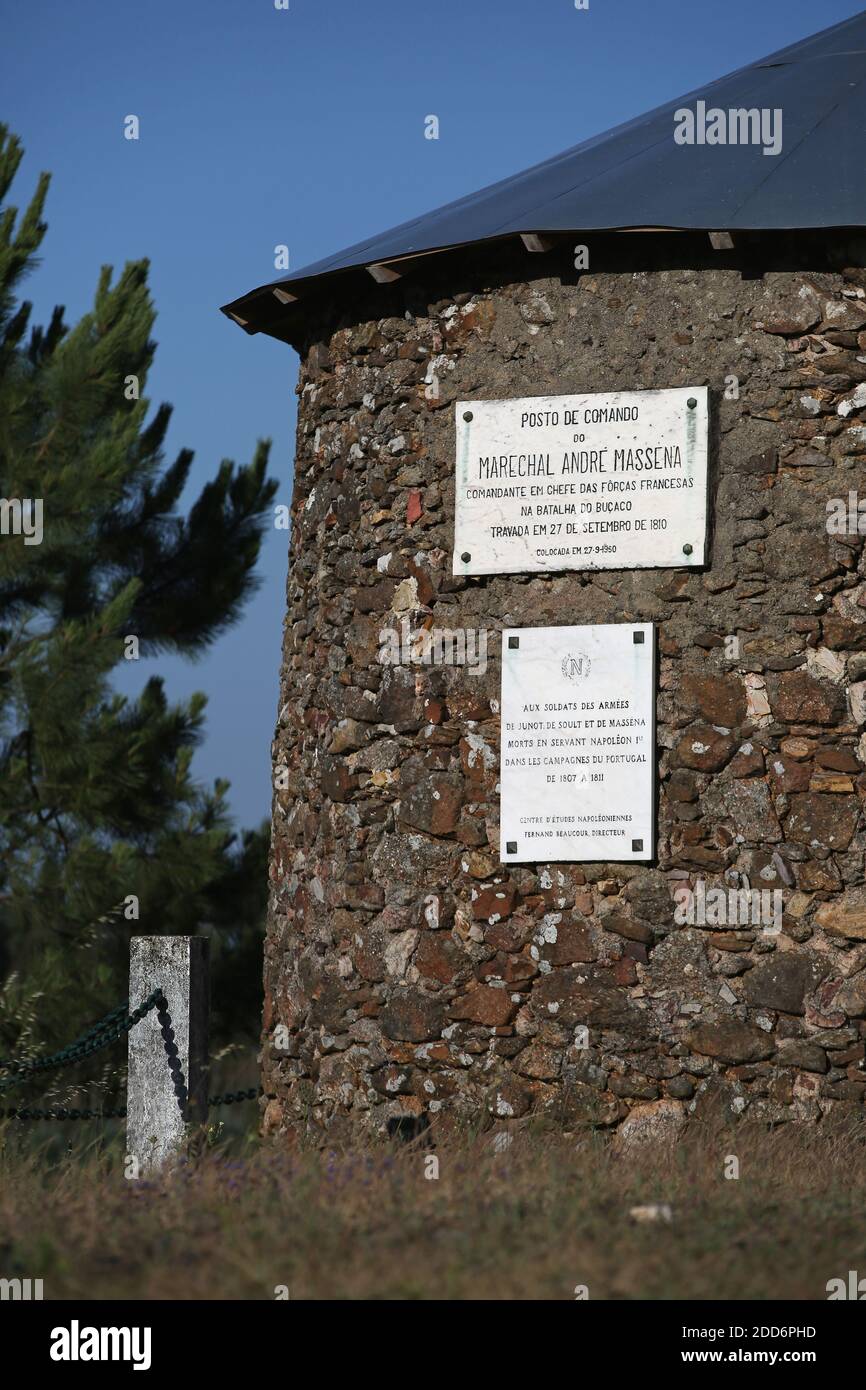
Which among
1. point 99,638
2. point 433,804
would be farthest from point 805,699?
point 99,638

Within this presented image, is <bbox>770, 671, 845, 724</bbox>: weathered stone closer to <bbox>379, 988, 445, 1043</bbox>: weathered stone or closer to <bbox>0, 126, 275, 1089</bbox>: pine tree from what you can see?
<bbox>379, 988, 445, 1043</bbox>: weathered stone

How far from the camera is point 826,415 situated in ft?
24.8

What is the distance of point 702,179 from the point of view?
25.9 ft

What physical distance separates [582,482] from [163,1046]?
3128 millimetres

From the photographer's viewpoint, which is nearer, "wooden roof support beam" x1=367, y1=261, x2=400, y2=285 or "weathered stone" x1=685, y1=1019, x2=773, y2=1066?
"weathered stone" x1=685, y1=1019, x2=773, y2=1066

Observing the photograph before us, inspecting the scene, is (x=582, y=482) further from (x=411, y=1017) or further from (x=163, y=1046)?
(x=163, y=1046)

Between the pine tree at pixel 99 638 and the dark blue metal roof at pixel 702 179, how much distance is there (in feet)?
16.3

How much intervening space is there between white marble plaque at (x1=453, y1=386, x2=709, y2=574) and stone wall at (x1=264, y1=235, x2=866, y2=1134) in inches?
3.9

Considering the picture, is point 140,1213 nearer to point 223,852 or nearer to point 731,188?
point 731,188

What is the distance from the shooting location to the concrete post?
7.14 meters

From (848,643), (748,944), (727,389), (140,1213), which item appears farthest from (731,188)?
(140,1213)

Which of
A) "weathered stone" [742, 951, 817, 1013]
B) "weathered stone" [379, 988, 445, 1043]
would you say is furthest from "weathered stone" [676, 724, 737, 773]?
"weathered stone" [379, 988, 445, 1043]

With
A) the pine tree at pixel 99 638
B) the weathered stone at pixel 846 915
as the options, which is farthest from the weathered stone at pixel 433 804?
the pine tree at pixel 99 638

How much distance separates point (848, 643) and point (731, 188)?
2.16 m
